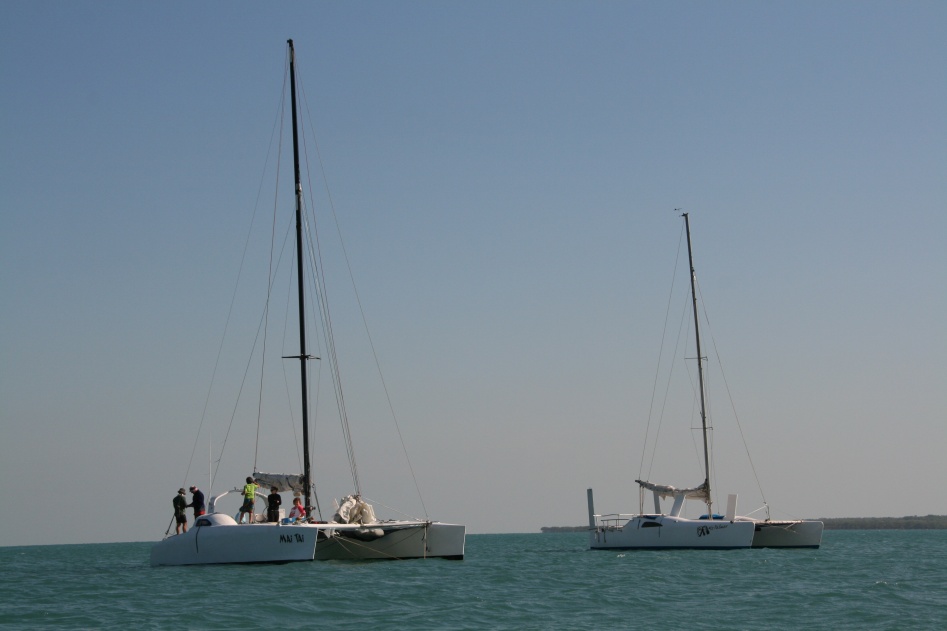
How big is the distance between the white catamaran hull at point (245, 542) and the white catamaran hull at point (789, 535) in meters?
22.9

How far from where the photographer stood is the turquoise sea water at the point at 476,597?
20.3m

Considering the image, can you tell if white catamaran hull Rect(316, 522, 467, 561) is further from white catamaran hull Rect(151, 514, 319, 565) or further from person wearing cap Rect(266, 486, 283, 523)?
white catamaran hull Rect(151, 514, 319, 565)

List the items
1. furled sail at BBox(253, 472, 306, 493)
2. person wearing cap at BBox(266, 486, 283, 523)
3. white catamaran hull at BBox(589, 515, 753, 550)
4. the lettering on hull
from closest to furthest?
1. the lettering on hull
2. person wearing cap at BBox(266, 486, 283, 523)
3. furled sail at BBox(253, 472, 306, 493)
4. white catamaran hull at BBox(589, 515, 753, 550)

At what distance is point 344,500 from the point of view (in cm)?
3253

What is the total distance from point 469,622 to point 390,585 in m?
5.83

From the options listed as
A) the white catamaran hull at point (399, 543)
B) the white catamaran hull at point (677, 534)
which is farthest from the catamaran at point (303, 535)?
the white catamaran hull at point (677, 534)

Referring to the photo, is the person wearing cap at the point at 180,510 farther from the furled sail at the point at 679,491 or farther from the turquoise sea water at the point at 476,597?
the furled sail at the point at 679,491

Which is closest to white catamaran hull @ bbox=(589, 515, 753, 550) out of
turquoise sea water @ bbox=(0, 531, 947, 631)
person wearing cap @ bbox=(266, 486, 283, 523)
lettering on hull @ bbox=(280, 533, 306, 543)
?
Answer: turquoise sea water @ bbox=(0, 531, 947, 631)

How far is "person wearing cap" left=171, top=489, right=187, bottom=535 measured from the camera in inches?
1326

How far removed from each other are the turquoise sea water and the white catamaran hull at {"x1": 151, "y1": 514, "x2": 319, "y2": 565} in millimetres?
339

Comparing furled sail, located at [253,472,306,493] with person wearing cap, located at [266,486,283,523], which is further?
furled sail, located at [253,472,306,493]

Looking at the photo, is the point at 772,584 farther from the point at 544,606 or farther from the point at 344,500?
the point at 344,500

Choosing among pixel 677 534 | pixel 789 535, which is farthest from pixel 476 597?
pixel 789 535

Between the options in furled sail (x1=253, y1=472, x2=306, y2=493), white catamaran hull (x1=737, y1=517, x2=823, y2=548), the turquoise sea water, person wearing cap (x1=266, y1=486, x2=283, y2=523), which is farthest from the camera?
white catamaran hull (x1=737, y1=517, x2=823, y2=548)
